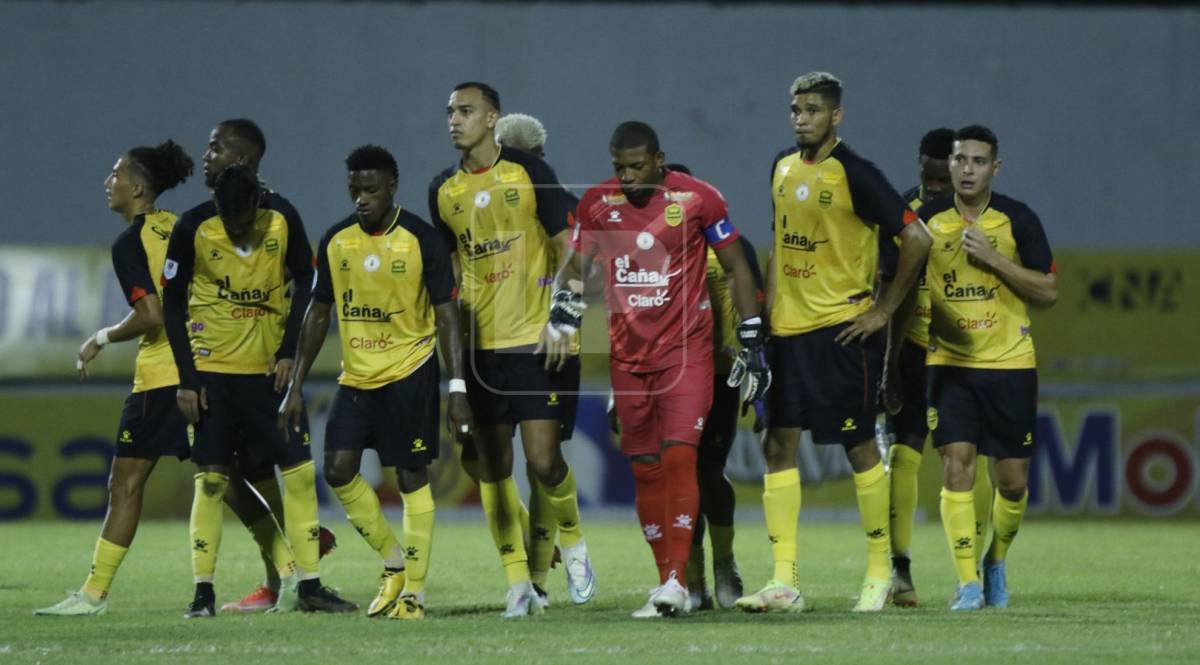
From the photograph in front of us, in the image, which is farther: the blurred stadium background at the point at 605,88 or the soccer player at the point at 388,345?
the blurred stadium background at the point at 605,88

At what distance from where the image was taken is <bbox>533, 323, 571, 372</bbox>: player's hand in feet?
28.2

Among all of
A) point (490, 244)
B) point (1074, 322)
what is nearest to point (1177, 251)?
point (1074, 322)

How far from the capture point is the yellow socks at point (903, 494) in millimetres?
9562

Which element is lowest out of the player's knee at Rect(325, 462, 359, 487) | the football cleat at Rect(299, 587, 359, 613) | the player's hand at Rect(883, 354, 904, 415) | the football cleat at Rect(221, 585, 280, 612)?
the football cleat at Rect(221, 585, 280, 612)

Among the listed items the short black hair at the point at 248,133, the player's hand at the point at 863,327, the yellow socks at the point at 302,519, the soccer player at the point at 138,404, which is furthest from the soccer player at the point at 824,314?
the soccer player at the point at 138,404

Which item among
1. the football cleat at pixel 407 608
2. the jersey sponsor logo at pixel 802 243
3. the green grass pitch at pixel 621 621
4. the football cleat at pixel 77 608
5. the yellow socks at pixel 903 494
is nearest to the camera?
the green grass pitch at pixel 621 621

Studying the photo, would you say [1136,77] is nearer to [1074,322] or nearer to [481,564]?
[1074,322]

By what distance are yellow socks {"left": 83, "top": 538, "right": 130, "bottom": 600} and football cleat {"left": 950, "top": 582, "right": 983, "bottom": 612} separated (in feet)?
13.5

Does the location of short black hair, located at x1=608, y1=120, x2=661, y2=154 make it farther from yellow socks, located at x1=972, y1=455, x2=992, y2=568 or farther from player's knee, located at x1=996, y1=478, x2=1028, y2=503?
yellow socks, located at x1=972, y1=455, x2=992, y2=568

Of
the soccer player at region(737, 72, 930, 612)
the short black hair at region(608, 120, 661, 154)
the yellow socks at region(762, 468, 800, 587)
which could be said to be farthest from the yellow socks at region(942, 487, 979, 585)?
the short black hair at region(608, 120, 661, 154)

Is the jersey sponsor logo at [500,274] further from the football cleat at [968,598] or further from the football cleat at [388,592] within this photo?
the football cleat at [968,598]

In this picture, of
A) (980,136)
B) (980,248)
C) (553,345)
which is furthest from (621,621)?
(980,136)

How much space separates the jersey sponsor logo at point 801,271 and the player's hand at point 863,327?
0.30m

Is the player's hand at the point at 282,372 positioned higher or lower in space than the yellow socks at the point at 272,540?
higher
